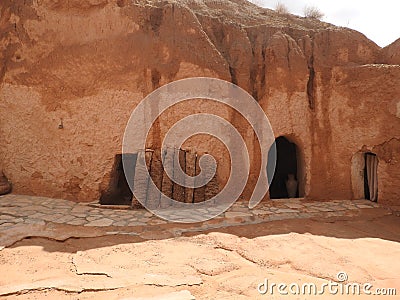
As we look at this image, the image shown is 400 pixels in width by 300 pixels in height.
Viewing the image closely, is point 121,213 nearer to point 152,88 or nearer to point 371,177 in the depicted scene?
point 152,88

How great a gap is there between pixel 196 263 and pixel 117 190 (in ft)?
13.9

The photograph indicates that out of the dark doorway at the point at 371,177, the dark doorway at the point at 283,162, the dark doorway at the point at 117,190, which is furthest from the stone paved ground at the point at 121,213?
the dark doorway at the point at 283,162

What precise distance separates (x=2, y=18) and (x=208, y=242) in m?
7.03

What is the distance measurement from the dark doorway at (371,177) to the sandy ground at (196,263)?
233 centimetres

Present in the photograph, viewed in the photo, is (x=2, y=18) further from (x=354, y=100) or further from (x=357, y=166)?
(x=357, y=166)

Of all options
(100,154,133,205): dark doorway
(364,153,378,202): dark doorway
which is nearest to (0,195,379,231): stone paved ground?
(364,153,378,202): dark doorway

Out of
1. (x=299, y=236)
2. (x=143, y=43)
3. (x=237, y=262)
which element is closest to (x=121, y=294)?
(x=237, y=262)

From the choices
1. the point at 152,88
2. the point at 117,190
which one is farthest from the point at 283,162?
the point at 117,190

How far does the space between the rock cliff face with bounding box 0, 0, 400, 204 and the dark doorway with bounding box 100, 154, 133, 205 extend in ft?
0.76

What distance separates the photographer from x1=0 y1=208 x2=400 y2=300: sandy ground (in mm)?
3469

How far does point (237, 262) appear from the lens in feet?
14.3

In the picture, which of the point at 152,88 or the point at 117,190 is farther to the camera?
the point at 117,190

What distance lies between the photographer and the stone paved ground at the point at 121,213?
5.62 meters

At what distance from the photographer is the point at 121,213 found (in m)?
6.32
